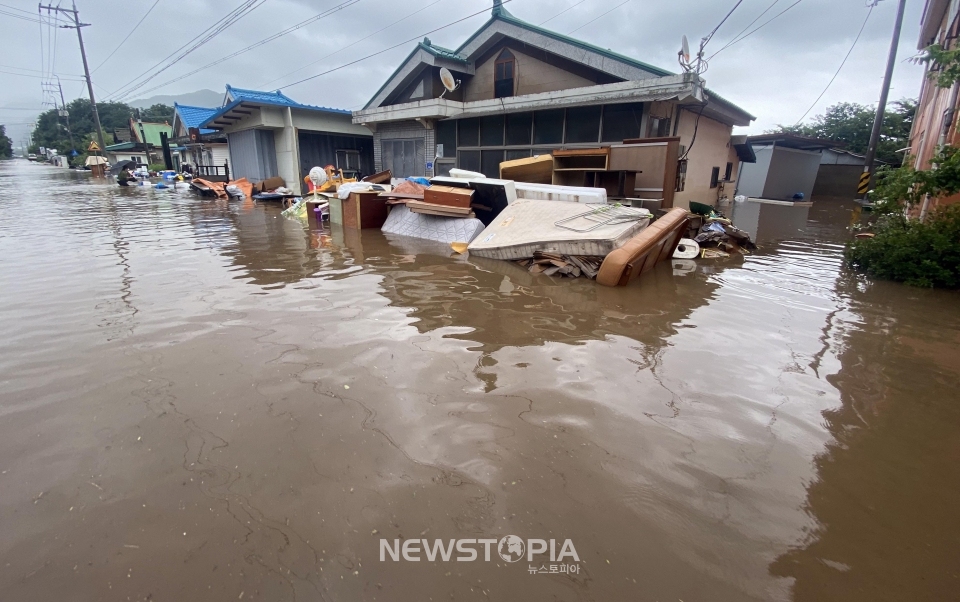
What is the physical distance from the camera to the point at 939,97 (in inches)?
377

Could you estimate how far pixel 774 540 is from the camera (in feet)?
6.09

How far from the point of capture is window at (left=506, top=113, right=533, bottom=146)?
38.4 ft

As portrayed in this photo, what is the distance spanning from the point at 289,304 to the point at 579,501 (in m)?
3.73

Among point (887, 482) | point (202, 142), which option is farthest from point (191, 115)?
point (887, 482)

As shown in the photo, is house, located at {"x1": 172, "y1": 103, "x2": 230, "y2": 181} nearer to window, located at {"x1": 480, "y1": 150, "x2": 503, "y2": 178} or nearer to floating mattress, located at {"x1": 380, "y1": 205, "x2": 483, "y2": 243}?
window, located at {"x1": 480, "y1": 150, "x2": 503, "y2": 178}

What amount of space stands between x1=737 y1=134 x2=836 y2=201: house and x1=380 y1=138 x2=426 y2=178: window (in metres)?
13.2

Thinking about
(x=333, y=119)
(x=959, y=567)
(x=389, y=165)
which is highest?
(x=333, y=119)

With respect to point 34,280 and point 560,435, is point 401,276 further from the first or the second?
point 34,280

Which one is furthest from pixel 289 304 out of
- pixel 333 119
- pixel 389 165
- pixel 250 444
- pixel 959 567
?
pixel 333 119

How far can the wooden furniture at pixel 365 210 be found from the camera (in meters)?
9.59

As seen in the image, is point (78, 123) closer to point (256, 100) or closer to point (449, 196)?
point (256, 100)

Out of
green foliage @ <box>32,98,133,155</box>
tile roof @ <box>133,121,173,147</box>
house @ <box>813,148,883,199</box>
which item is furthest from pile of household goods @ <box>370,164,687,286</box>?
green foliage @ <box>32,98,133,155</box>

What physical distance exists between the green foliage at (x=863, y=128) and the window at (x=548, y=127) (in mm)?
12170

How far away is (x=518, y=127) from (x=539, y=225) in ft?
20.4
